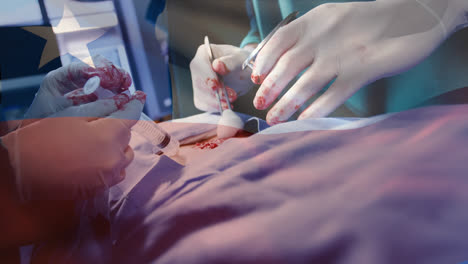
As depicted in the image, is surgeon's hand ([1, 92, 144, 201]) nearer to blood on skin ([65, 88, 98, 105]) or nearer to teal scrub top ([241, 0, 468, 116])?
blood on skin ([65, 88, 98, 105])

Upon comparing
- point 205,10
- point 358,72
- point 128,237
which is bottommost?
point 128,237

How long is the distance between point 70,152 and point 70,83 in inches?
3.9

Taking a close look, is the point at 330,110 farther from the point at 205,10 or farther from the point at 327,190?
the point at 205,10

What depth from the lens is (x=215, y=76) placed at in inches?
17.7

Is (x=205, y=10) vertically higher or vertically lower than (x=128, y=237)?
higher

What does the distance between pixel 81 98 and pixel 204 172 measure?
20 centimetres

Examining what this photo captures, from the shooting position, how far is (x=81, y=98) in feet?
1.15

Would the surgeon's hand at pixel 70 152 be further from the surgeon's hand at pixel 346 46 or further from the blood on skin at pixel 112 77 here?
the surgeon's hand at pixel 346 46

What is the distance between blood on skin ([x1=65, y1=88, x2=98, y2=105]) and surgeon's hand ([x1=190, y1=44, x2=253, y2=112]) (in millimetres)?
156

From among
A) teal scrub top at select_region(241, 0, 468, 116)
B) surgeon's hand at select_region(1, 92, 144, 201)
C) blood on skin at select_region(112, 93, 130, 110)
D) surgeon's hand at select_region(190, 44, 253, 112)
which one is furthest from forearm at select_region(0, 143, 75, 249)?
teal scrub top at select_region(241, 0, 468, 116)

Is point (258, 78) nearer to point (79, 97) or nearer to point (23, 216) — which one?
point (79, 97)

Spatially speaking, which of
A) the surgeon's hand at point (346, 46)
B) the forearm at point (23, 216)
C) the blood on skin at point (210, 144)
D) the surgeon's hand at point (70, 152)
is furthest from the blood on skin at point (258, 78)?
the forearm at point (23, 216)

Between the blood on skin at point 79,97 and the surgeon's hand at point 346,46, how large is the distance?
0.25m

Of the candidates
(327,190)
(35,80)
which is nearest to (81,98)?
(35,80)
